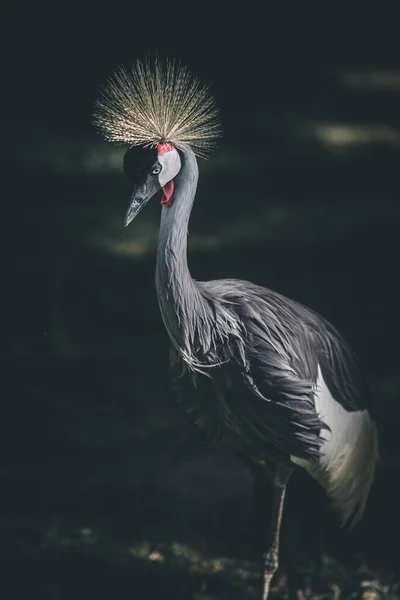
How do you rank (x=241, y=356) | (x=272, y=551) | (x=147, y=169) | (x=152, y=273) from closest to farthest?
(x=147, y=169)
(x=241, y=356)
(x=272, y=551)
(x=152, y=273)

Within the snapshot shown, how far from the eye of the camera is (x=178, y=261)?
2404 millimetres

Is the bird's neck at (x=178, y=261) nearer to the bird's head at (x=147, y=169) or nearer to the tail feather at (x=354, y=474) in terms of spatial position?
the bird's head at (x=147, y=169)

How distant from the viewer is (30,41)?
10.5ft

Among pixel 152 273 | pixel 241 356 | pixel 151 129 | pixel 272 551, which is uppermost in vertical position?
pixel 151 129

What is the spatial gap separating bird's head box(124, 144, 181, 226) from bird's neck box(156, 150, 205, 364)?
36 millimetres

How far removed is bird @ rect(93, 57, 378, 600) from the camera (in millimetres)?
2410

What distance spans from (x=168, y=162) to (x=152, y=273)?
1045mm

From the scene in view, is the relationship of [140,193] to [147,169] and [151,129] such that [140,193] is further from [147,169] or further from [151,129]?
[151,129]

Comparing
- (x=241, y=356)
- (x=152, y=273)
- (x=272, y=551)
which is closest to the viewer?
(x=241, y=356)

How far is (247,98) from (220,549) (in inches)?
59.8

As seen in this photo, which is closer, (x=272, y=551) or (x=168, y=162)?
(x=168, y=162)

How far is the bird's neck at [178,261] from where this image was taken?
2400mm

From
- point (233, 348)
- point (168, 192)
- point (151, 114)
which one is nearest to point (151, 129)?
point (151, 114)

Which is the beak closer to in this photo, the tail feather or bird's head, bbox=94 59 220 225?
bird's head, bbox=94 59 220 225
